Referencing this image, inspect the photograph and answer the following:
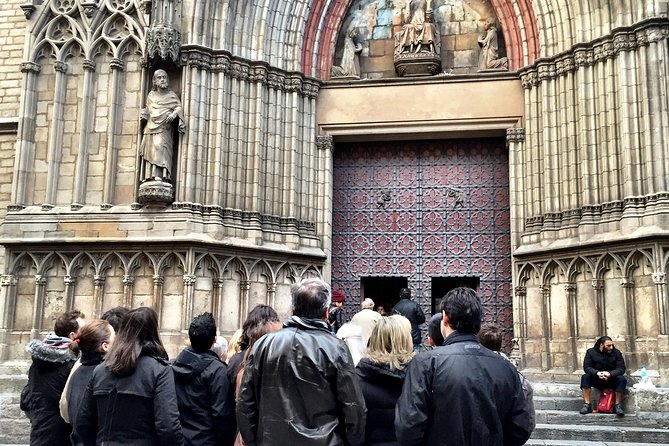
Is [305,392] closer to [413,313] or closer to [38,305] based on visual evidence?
[413,313]

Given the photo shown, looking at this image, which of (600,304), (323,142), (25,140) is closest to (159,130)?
(25,140)

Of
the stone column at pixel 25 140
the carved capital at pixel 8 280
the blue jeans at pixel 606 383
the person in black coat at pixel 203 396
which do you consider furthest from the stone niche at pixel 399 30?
the person in black coat at pixel 203 396

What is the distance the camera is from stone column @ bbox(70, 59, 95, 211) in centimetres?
1230

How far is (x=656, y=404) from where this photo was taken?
943 cm

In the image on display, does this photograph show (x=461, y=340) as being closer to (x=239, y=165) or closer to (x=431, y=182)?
(x=239, y=165)

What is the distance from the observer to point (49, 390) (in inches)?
194

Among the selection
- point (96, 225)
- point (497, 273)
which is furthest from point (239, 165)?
point (497, 273)

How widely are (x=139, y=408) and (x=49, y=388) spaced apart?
53.9 inches

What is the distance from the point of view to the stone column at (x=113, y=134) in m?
12.2

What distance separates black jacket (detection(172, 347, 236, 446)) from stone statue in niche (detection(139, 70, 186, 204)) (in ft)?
25.1

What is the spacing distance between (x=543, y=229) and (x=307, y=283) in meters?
8.89

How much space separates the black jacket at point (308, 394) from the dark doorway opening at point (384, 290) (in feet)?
32.6

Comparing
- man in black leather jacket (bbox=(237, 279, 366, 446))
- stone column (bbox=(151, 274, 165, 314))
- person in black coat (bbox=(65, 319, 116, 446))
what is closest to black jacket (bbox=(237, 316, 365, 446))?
man in black leather jacket (bbox=(237, 279, 366, 446))

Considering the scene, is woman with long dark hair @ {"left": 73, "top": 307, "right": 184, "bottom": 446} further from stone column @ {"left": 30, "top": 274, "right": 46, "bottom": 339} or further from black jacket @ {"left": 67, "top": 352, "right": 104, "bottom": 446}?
stone column @ {"left": 30, "top": 274, "right": 46, "bottom": 339}
